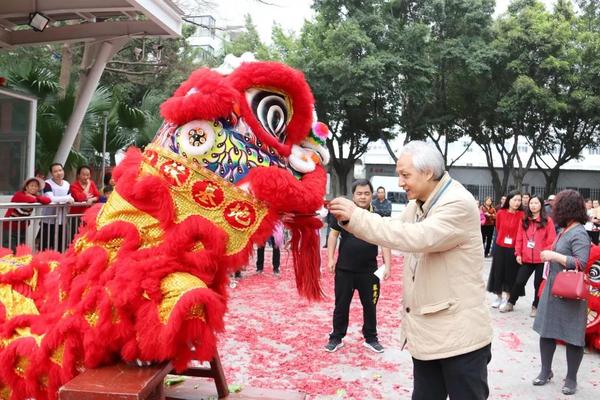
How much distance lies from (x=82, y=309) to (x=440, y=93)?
20.5 m

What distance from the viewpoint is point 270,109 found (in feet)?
6.57

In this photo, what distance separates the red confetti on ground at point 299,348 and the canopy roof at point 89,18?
2.97 metres

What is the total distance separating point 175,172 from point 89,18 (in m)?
5.03

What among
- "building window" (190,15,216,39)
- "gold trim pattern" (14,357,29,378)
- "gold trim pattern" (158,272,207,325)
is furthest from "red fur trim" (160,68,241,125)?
"building window" (190,15,216,39)

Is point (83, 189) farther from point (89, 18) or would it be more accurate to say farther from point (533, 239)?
point (533, 239)

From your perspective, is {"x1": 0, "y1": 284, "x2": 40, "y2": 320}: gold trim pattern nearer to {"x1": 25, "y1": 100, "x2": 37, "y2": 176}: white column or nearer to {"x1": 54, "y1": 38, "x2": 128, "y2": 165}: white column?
{"x1": 54, "y1": 38, "x2": 128, "y2": 165}: white column

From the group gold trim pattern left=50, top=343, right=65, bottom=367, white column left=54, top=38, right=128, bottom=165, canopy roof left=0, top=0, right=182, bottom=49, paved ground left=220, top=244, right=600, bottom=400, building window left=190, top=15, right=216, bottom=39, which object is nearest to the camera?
gold trim pattern left=50, top=343, right=65, bottom=367

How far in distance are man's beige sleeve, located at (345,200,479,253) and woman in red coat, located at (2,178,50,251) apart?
3.05 m

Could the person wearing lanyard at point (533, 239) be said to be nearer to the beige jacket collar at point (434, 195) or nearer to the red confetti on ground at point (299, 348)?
the red confetti on ground at point (299, 348)

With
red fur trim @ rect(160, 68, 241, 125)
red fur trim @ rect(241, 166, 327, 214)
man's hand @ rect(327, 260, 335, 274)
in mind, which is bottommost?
man's hand @ rect(327, 260, 335, 274)

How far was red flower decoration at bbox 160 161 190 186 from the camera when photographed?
1878mm

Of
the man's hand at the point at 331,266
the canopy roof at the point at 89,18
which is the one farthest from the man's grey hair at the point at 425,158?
the canopy roof at the point at 89,18

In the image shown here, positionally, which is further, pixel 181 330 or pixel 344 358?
pixel 344 358

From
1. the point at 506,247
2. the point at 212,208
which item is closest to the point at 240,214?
the point at 212,208
